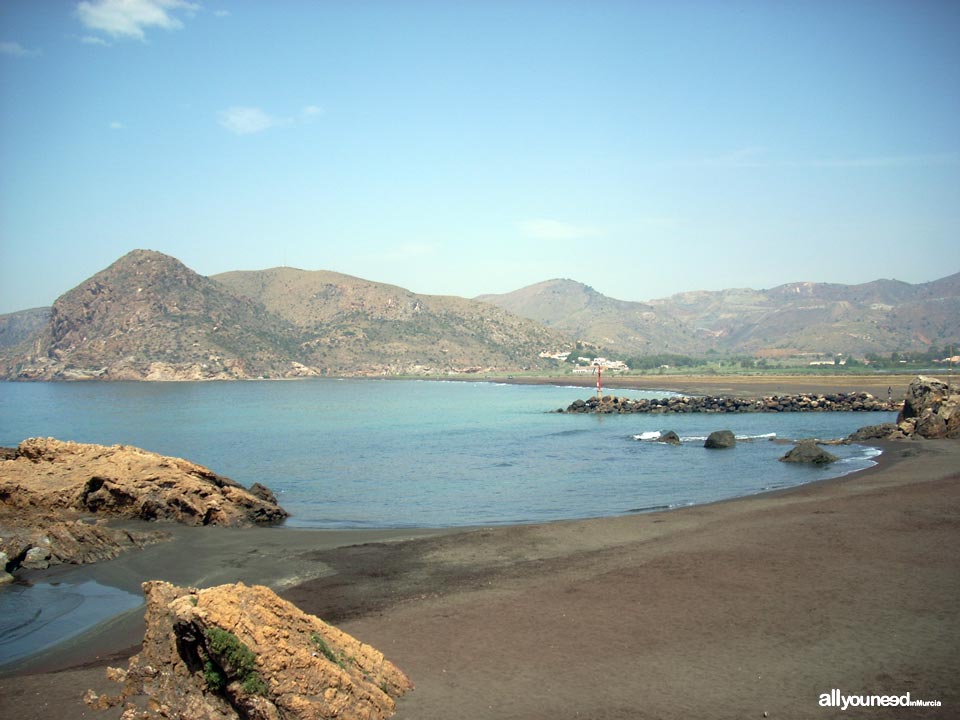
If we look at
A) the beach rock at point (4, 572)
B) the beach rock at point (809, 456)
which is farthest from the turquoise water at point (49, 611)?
the beach rock at point (809, 456)

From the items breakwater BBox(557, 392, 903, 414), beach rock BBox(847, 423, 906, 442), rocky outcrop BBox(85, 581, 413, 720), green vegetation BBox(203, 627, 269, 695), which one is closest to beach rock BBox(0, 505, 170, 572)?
rocky outcrop BBox(85, 581, 413, 720)

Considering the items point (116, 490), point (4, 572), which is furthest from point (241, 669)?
point (116, 490)

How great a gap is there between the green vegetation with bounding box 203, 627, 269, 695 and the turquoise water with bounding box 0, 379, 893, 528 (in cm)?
1368

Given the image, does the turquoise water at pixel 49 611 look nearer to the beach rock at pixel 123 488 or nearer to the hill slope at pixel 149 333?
the beach rock at pixel 123 488

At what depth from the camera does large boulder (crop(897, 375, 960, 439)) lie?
35.1 meters

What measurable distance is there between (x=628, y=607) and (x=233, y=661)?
647 centimetres

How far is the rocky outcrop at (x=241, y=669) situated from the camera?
7.18 meters

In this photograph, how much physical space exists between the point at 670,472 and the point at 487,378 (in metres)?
135

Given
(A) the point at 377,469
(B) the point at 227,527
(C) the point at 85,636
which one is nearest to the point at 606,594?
(C) the point at 85,636

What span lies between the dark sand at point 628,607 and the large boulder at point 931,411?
1809 centimetres

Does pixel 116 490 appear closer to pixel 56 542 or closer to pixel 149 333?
pixel 56 542

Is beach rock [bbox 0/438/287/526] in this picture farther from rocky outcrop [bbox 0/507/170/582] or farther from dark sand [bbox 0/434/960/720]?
rocky outcrop [bbox 0/507/170/582]

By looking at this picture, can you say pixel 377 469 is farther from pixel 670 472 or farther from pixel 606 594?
pixel 606 594

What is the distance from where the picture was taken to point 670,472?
1161 inches
